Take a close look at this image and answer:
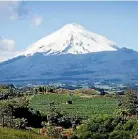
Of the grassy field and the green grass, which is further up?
the green grass

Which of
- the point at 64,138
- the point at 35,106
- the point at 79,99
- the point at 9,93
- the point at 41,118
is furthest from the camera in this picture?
the point at 79,99

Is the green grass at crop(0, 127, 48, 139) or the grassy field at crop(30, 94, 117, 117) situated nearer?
the green grass at crop(0, 127, 48, 139)

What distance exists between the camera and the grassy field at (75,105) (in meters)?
98.6

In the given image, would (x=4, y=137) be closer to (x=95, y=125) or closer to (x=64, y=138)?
(x=64, y=138)

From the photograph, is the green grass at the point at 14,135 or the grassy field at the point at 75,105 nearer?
the green grass at the point at 14,135

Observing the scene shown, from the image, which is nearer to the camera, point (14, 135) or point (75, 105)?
point (14, 135)

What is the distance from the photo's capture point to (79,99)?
121438mm

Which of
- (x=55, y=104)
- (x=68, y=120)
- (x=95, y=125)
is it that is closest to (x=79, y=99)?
(x=55, y=104)

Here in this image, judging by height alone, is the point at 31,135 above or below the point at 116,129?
above

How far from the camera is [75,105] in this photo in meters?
109

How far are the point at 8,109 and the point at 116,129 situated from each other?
17.8 meters

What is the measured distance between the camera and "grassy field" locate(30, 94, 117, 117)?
98.6m

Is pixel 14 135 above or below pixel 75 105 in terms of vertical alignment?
above

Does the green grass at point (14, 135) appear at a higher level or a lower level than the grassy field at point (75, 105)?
higher
